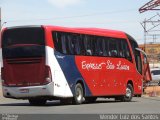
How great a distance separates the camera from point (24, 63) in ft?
79.2

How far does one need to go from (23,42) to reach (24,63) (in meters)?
0.90

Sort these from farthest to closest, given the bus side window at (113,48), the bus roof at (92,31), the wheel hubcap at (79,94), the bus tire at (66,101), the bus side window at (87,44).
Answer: the bus side window at (113,48)
the bus side window at (87,44)
the bus tire at (66,101)
the wheel hubcap at (79,94)
the bus roof at (92,31)

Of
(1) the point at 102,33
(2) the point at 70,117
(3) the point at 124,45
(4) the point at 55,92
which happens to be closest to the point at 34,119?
(2) the point at 70,117

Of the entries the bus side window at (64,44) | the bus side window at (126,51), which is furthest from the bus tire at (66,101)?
the bus side window at (126,51)

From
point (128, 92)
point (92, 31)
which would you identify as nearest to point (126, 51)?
point (128, 92)

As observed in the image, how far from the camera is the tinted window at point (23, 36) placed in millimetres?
23828

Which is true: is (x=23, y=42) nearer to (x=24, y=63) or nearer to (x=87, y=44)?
(x=24, y=63)

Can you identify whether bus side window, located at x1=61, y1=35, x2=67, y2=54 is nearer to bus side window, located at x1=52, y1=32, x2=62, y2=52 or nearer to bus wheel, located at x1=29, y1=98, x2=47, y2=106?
bus side window, located at x1=52, y1=32, x2=62, y2=52

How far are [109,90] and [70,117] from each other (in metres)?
11.3

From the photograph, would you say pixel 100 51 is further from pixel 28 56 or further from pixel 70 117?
pixel 70 117

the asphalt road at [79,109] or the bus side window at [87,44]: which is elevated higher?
the bus side window at [87,44]

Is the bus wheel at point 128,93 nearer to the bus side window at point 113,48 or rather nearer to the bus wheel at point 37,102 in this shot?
the bus side window at point 113,48

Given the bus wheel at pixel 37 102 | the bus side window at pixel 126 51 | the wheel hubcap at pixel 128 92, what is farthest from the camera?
the wheel hubcap at pixel 128 92

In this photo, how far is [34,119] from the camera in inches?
650
